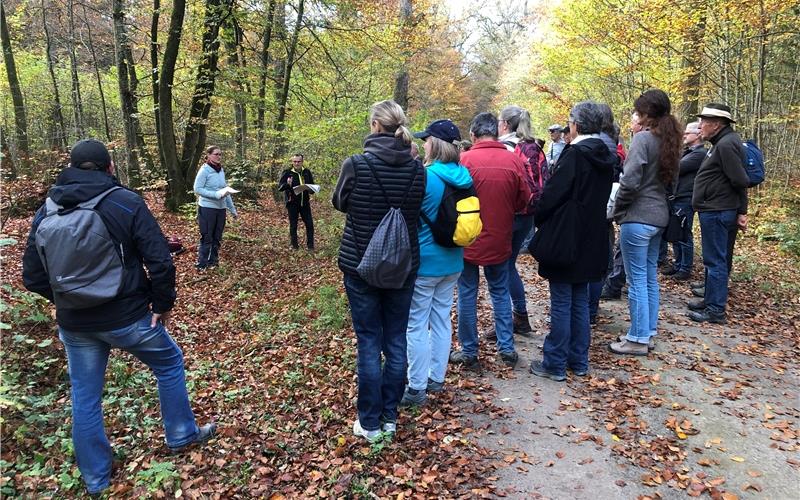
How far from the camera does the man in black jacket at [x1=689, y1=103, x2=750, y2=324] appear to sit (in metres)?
5.50

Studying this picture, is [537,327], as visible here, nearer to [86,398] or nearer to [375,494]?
[375,494]

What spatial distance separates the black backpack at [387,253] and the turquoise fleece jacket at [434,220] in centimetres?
38

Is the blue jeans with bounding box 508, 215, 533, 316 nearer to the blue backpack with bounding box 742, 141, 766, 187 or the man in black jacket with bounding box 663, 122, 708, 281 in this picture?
the man in black jacket with bounding box 663, 122, 708, 281

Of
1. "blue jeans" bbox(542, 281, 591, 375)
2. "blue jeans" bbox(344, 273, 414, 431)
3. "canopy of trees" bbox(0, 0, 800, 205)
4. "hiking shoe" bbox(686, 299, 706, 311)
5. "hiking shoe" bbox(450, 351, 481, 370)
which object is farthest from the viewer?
"canopy of trees" bbox(0, 0, 800, 205)

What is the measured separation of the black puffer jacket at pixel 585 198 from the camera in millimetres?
4094

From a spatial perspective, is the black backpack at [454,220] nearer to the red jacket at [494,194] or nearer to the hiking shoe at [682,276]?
the red jacket at [494,194]

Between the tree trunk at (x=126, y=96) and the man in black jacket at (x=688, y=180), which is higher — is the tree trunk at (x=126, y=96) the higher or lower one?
the higher one

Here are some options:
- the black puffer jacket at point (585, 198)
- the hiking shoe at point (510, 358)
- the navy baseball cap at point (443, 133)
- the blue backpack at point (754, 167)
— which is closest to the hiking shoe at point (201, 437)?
the hiking shoe at point (510, 358)

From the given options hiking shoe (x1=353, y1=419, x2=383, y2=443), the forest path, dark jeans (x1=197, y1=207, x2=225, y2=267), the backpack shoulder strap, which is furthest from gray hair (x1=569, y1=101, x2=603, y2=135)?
dark jeans (x1=197, y1=207, x2=225, y2=267)

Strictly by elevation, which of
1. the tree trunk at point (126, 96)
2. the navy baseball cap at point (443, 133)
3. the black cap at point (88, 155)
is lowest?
the black cap at point (88, 155)

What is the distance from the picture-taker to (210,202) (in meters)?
8.61

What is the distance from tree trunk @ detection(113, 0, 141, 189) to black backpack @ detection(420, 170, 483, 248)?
35.3 ft

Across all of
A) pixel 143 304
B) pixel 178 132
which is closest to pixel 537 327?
pixel 143 304

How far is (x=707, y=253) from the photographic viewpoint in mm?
5812
